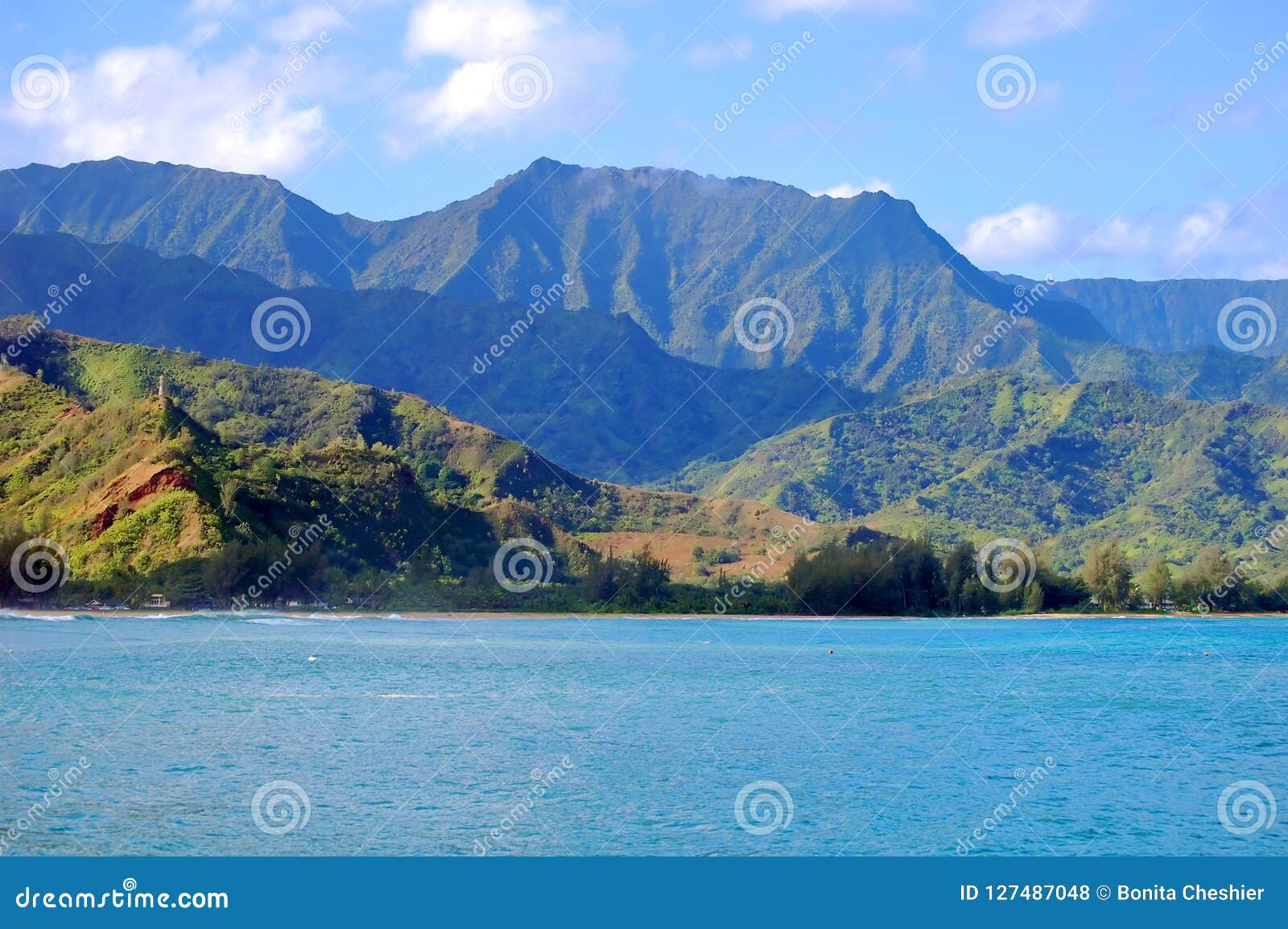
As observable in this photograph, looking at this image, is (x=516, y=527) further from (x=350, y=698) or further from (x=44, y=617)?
(x=350, y=698)

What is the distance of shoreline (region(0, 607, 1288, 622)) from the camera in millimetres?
125312

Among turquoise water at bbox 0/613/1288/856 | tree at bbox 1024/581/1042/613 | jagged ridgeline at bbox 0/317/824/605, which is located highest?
jagged ridgeline at bbox 0/317/824/605

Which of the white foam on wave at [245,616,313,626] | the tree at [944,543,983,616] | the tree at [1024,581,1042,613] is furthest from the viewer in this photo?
the tree at [1024,581,1042,613]
